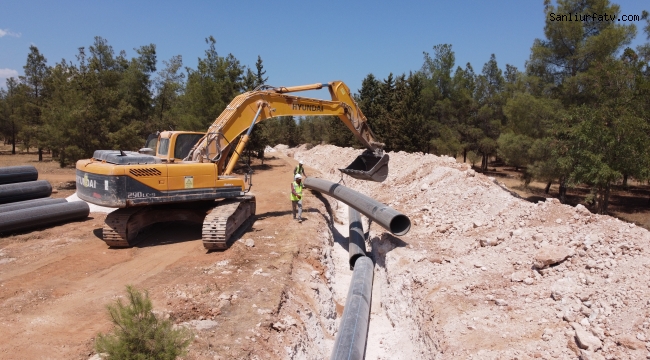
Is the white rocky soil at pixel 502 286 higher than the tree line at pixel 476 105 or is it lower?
lower

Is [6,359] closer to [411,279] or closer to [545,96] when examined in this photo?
[411,279]

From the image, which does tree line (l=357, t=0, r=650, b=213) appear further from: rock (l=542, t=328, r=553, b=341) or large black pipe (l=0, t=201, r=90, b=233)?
large black pipe (l=0, t=201, r=90, b=233)

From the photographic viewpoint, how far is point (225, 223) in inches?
369

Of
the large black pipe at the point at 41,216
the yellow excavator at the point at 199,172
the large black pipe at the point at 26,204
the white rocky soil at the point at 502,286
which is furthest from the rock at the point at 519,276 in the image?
the large black pipe at the point at 26,204

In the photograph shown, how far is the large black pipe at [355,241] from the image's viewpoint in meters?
11.5

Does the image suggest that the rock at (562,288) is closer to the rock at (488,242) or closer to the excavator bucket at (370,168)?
the rock at (488,242)

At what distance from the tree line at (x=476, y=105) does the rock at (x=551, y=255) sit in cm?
804

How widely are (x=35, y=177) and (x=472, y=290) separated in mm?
15144

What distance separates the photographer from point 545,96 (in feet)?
67.3

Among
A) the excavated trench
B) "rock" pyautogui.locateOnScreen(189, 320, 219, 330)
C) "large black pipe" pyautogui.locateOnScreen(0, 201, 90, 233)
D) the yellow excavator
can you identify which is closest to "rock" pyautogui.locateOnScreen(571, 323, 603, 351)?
the excavated trench

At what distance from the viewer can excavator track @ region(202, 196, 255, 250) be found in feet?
30.7

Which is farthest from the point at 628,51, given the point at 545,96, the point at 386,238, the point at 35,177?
the point at 35,177

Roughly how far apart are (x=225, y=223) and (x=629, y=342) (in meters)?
7.87

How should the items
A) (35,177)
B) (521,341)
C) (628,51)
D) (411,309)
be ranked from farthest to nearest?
(628,51), (35,177), (411,309), (521,341)
